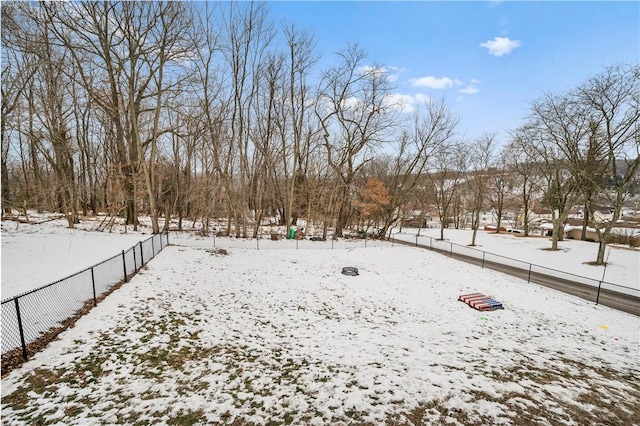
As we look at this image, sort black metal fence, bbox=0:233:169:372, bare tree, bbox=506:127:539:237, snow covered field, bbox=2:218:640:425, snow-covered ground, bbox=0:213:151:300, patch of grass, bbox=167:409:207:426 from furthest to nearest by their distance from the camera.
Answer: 1. bare tree, bbox=506:127:539:237
2. snow-covered ground, bbox=0:213:151:300
3. black metal fence, bbox=0:233:169:372
4. snow covered field, bbox=2:218:640:425
5. patch of grass, bbox=167:409:207:426

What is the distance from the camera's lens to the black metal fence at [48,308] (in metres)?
5.34

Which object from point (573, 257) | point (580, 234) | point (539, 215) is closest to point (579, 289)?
point (573, 257)

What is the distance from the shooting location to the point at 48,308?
689 centimetres

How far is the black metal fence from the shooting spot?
5344mm

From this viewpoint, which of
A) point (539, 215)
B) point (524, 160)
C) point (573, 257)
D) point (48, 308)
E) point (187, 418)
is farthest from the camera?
point (539, 215)

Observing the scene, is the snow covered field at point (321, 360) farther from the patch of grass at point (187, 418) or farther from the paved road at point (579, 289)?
the paved road at point (579, 289)

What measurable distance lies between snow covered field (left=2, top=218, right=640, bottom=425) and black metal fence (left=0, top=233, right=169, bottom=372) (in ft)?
1.31

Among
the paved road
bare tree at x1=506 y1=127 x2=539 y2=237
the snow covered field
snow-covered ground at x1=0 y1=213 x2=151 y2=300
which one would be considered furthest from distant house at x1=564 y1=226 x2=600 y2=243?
snow-covered ground at x1=0 y1=213 x2=151 y2=300

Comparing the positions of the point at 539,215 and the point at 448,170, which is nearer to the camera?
the point at 448,170

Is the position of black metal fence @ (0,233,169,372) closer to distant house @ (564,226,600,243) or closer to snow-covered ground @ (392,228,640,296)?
snow-covered ground @ (392,228,640,296)

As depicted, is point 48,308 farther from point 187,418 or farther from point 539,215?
point 539,215

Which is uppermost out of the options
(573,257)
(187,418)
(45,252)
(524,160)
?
(524,160)

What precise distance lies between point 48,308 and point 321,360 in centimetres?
700

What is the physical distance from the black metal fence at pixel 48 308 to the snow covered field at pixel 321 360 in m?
0.40
